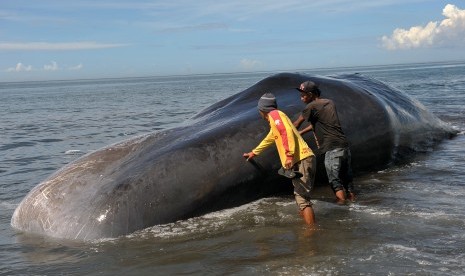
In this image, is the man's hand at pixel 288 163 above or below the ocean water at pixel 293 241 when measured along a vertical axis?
above

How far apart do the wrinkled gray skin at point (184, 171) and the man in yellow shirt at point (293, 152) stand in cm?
91

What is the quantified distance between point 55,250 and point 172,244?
143 centimetres

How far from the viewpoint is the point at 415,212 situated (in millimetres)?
6938

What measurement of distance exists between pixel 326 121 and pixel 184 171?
221cm

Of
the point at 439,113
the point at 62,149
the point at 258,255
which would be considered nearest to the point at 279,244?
the point at 258,255

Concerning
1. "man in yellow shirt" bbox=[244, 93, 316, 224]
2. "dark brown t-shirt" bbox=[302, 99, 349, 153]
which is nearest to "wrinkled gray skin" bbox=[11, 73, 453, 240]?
"dark brown t-shirt" bbox=[302, 99, 349, 153]

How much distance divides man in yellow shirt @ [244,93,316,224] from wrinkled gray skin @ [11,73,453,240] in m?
0.91

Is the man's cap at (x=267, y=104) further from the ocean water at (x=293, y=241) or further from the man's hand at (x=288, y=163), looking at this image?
the ocean water at (x=293, y=241)

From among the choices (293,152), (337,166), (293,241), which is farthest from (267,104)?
(293,241)

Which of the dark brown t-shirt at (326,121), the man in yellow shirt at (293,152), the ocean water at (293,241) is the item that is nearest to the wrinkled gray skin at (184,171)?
the ocean water at (293,241)

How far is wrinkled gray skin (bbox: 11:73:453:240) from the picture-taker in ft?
22.8

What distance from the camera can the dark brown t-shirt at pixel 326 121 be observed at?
25.7ft

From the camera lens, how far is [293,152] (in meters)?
6.74

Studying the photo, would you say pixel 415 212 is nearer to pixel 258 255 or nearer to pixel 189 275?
pixel 258 255
